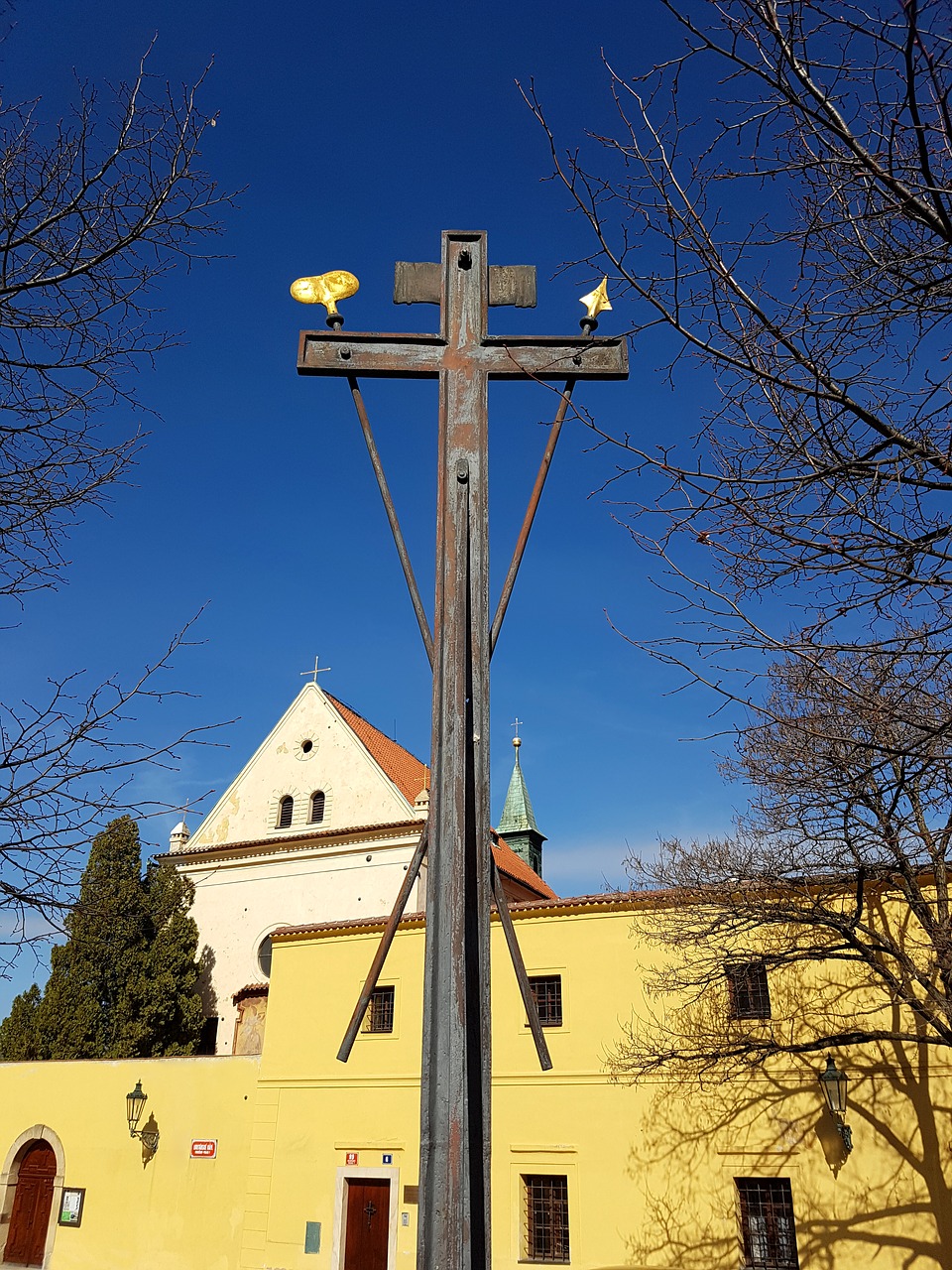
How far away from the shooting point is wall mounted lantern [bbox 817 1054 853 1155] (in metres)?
11.8

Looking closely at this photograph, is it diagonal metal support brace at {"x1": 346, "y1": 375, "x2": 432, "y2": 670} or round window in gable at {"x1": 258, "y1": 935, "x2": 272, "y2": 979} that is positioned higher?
round window in gable at {"x1": 258, "y1": 935, "x2": 272, "y2": 979}

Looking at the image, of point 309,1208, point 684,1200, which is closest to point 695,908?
point 684,1200

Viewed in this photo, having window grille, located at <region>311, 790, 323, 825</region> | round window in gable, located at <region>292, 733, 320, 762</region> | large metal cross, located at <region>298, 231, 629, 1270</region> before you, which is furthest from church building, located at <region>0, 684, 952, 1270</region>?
large metal cross, located at <region>298, 231, 629, 1270</region>

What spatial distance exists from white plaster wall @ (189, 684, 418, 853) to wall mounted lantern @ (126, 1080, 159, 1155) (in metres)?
7.75

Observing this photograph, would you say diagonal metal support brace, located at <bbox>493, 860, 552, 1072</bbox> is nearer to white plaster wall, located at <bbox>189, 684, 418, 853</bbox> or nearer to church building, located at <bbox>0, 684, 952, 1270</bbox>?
church building, located at <bbox>0, 684, 952, 1270</bbox>

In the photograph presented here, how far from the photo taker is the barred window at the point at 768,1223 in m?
12.1

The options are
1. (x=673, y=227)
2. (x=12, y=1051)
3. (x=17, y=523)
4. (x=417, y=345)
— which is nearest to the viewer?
(x=673, y=227)

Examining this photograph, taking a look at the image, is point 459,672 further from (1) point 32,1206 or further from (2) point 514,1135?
(1) point 32,1206

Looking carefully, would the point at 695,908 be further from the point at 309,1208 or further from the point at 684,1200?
the point at 309,1208

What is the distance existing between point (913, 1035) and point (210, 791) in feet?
31.3

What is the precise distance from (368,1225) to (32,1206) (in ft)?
24.4

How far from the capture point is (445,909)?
10.00ft

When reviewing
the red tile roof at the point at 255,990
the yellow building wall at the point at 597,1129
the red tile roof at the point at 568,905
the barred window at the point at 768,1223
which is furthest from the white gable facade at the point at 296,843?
the barred window at the point at 768,1223

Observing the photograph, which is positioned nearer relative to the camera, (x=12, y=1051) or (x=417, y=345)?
(x=417, y=345)
